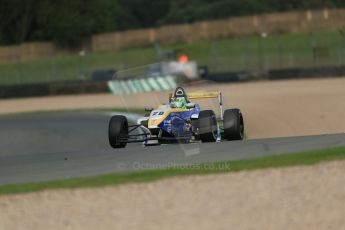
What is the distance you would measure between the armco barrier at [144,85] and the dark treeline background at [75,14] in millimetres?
32681

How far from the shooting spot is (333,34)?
180ft

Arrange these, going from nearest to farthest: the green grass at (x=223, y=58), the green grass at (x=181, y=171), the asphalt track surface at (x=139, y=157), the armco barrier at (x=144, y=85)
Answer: the green grass at (x=181, y=171) → the asphalt track surface at (x=139, y=157) → the armco barrier at (x=144, y=85) → the green grass at (x=223, y=58)

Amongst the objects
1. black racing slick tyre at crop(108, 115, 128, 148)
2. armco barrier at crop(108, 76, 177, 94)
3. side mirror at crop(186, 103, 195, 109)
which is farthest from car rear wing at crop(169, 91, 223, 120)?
armco barrier at crop(108, 76, 177, 94)

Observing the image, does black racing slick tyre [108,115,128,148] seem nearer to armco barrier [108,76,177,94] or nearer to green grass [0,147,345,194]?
green grass [0,147,345,194]

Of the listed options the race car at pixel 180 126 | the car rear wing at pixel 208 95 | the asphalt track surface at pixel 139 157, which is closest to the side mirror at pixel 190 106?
the race car at pixel 180 126

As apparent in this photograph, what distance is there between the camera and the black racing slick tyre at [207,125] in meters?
14.1

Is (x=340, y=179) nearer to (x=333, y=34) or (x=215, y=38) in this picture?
(x=333, y=34)

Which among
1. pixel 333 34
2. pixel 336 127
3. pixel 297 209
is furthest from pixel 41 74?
pixel 297 209

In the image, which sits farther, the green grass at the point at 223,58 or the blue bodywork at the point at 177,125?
the green grass at the point at 223,58

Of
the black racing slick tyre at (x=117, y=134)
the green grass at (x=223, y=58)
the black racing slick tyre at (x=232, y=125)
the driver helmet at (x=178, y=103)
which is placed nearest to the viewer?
the black racing slick tyre at (x=232, y=125)

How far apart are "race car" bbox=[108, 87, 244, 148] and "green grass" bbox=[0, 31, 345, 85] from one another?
95.0 feet

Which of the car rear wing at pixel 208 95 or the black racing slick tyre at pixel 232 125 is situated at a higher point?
the car rear wing at pixel 208 95

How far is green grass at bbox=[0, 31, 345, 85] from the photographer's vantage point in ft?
152

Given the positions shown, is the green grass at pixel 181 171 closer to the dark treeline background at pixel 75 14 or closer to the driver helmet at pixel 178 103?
the driver helmet at pixel 178 103
